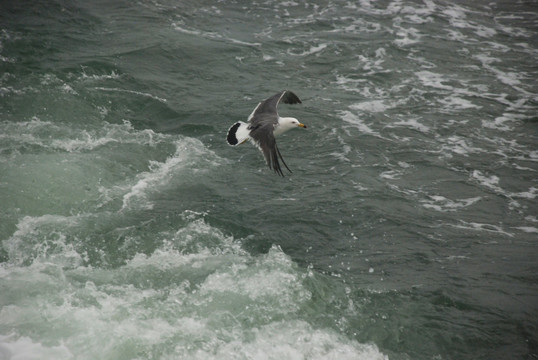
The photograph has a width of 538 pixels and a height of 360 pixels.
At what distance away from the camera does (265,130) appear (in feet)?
26.8

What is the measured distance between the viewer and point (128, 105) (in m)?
11.2

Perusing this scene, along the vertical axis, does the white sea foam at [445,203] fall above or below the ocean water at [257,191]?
below

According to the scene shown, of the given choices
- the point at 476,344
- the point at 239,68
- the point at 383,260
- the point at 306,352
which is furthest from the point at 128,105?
the point at 476,344

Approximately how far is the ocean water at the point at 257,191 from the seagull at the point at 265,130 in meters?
0.90

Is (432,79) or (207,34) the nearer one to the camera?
(432,79)

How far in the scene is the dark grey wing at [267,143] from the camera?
24.5ft

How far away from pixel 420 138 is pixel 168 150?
14.4 feet

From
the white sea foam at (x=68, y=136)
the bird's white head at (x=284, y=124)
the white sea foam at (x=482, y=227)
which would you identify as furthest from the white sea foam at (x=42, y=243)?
the white sea foam at (x=482, y=227)

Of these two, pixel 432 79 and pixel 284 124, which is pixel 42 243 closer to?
pixel 284 124

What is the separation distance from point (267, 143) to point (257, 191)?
1.43 meters

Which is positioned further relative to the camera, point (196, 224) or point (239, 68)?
point (239, 68)

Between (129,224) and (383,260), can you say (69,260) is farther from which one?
(383,260)

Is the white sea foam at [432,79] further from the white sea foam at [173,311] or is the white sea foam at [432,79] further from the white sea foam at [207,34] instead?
the white sea foam at [173,311]

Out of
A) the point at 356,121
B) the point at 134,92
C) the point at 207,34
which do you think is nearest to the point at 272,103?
the point at 356,121
